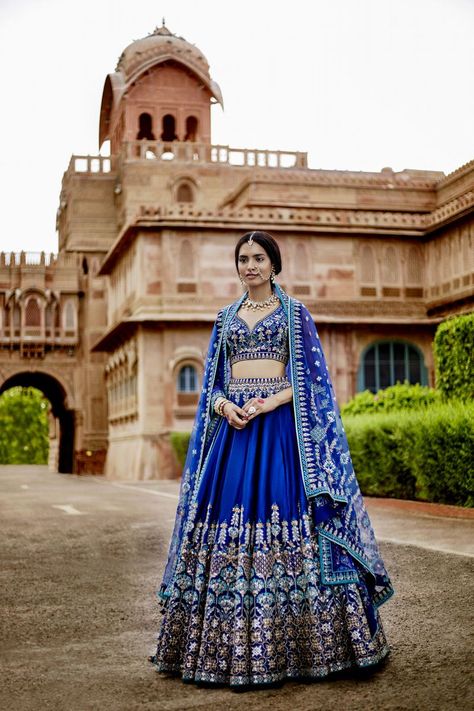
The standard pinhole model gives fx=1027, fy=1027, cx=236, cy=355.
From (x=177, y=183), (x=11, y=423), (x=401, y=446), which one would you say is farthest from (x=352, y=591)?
(x=11, y=423)

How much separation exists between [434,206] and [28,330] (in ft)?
57.5

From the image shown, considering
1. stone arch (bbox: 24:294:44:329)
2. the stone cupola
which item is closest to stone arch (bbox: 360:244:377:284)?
the stone cupola

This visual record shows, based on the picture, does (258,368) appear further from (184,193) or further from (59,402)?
(59,402)

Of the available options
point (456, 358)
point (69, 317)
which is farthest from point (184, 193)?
point (456, 358)

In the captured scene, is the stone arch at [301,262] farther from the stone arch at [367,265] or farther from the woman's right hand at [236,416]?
the woman's right hand at [236,416]

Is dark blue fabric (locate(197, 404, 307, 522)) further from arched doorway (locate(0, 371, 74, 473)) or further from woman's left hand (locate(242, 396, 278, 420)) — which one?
arched doorway (locate(0, 371, 74, 473))

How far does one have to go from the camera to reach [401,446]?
14859mm

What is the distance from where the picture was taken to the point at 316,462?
490 cm

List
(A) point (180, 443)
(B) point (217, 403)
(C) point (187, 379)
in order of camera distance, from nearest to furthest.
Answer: (B) point (217, 403)
(A) point (180, 443)
(C) point (187, 379)

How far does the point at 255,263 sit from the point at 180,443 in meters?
23.0

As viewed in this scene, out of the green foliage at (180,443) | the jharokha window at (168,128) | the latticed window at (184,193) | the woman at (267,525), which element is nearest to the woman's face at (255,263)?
the woman at (267,525)

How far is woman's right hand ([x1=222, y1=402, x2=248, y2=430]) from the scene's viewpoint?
197 inches

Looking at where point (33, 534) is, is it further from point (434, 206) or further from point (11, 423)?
point (11, 423)

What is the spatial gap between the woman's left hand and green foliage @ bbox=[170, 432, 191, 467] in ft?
72.7
